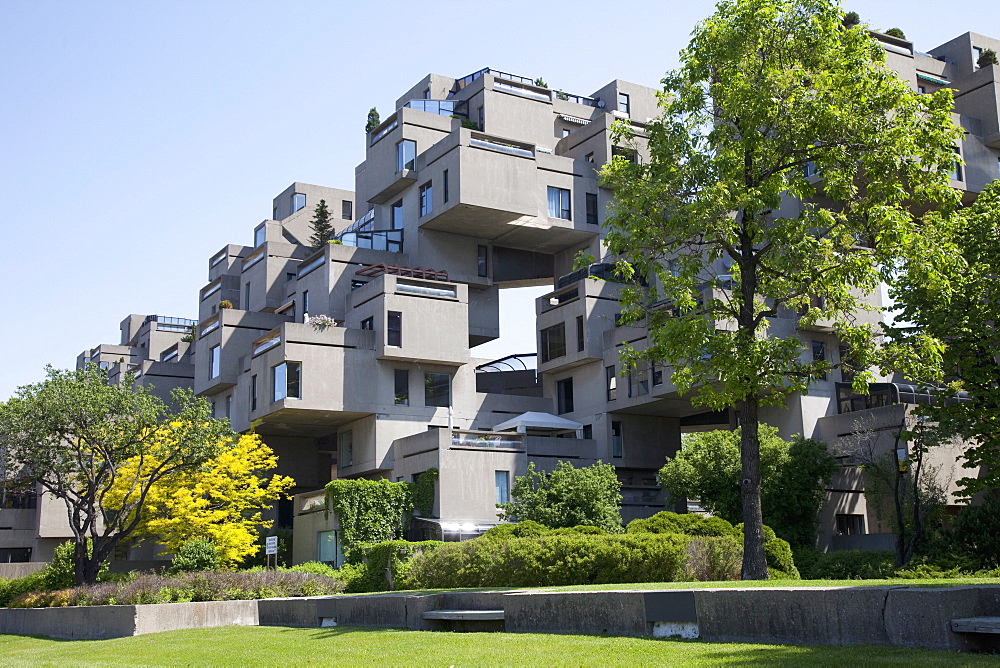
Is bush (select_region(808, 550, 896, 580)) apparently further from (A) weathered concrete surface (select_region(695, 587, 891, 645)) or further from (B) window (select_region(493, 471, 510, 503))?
(A) weathered concrete surface (select_region(695, 587, 891, 645))

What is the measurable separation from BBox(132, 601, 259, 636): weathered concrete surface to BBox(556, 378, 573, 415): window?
30.3m

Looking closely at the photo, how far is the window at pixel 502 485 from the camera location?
46.3 metres

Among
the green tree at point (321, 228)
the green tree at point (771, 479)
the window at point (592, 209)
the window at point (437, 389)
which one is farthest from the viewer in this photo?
the green tree at point (321, 228)

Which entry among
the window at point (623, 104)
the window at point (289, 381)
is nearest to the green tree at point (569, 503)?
the window at point (289, 381)

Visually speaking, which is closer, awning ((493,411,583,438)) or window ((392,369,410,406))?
awning ((493,411,583,438))

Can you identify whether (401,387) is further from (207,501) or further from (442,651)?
(442,651)

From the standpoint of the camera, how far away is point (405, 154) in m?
60.2

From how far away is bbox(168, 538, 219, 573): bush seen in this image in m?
39.7

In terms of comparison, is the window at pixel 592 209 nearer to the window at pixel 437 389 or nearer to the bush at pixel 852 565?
the window at pixel 437 389

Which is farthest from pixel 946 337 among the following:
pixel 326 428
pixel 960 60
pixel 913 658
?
pixel 960 60

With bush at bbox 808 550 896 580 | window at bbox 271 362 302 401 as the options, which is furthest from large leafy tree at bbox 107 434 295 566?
bush at bbox 808 550 896 580

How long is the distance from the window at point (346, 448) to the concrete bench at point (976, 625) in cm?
4348

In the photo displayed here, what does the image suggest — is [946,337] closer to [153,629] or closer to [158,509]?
[153,629]

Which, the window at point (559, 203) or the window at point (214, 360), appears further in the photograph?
the window at point (214, 360)
